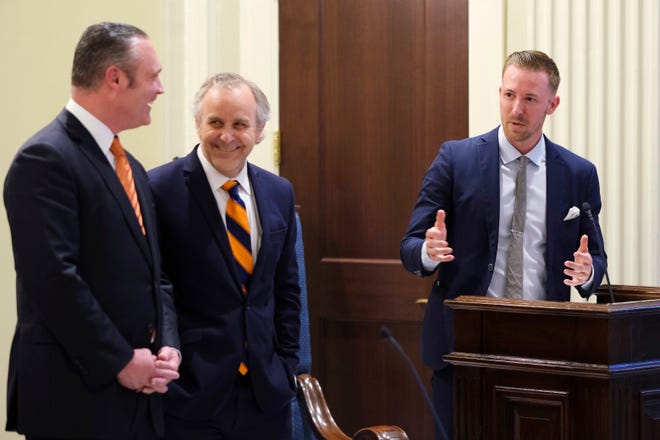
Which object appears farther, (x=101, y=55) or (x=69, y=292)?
(x=101, y=55)

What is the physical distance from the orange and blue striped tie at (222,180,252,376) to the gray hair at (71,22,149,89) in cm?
50

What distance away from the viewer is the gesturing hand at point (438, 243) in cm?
288

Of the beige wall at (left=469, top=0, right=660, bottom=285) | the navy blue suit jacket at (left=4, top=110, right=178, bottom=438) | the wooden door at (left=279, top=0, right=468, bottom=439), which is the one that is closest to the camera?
the navy blue suit jacket at (left=4, top=110, right=178, bottom=438)

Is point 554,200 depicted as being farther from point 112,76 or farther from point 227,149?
point 112,76

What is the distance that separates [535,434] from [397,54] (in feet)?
7.10

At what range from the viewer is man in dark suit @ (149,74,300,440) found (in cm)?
263

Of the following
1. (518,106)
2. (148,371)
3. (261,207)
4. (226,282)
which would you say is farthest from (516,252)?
(148,371)

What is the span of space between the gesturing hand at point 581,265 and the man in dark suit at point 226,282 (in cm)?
80

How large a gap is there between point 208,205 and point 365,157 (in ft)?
5.75

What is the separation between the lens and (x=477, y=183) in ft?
10.2

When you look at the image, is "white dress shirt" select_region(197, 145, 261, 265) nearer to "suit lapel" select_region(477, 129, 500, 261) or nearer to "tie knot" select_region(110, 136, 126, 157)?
"tie knot" select_region(110, 136, 126, 157)

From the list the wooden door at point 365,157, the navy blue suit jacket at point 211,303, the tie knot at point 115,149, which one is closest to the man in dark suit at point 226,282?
the navy blue suit jacket at point 211,303

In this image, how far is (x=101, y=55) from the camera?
7.80 feet

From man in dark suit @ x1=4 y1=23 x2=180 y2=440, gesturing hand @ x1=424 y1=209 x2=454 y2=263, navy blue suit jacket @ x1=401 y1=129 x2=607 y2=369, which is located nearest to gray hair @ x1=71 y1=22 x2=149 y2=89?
man in dark suit @ x1=4 y1=23 x2=180 y2=440
